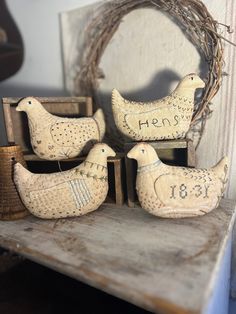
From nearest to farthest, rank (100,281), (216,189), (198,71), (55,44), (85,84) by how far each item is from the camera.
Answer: (100,281) < (216,189) < (198,71) < (85,84) < (55,44)

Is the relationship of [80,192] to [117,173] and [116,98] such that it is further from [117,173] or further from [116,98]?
[116,98]

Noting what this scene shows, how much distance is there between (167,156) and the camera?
2.00 ft

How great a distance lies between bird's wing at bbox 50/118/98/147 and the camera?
0.57 meters

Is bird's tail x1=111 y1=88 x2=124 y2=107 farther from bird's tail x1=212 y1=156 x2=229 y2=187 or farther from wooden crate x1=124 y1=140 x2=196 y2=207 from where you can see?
bird's tail x1=212 y1=156 x2=229 y2=187

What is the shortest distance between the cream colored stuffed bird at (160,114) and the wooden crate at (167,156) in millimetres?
20

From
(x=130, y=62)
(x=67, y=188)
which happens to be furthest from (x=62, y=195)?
(x=130, y=62)

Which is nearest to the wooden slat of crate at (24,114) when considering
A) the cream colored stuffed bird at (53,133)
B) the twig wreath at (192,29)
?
the cream colored stuffed bird at (53,133)

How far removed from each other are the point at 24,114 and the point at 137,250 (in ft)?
1.35

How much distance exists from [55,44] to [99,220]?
2.11ft

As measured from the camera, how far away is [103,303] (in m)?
0.53

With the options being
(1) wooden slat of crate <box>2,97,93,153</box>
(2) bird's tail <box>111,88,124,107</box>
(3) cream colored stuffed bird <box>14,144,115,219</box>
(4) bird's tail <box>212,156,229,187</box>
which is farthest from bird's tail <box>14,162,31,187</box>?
(4) bird's tail <box>212,156,229,187</box>

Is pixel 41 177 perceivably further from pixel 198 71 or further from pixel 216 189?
pixel 198 71

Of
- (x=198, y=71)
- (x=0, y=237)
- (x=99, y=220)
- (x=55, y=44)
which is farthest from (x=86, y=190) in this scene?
(x=55, y=44)

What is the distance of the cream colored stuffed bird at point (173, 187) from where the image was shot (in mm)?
480
